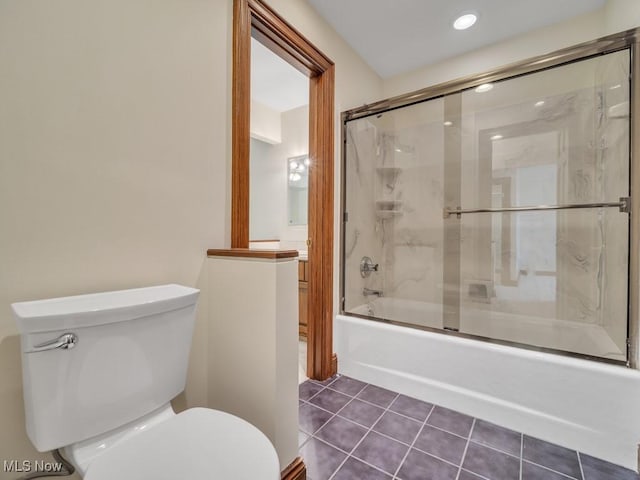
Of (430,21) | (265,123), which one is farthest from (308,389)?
(265,123)

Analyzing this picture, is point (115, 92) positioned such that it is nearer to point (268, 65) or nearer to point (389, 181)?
point (268, 65)

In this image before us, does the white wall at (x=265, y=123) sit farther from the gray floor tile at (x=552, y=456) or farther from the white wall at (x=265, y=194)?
the gray floor tile at (x=552, y=456)

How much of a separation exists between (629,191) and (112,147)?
233 cm

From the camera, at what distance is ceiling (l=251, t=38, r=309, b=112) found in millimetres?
2354

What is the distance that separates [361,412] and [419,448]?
0.36 metres

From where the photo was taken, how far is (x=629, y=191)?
1.42 meters

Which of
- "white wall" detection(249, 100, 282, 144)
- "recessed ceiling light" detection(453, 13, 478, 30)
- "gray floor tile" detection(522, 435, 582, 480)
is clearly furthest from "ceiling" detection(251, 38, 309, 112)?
"gray floor tile" detection(522, 435, 582, 480)

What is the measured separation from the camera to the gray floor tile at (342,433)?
135 centimetres

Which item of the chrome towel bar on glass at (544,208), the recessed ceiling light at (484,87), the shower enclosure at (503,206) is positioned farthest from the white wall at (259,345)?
the recessed ceiling light at (484,87)

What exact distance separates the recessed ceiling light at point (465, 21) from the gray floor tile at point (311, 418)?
2702 millimetres

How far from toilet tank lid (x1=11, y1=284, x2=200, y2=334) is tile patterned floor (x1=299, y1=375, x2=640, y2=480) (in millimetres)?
961

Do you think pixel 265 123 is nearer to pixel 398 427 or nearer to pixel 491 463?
pixel 398 427

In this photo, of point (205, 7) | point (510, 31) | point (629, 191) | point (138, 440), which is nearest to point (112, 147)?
point (205, 7)

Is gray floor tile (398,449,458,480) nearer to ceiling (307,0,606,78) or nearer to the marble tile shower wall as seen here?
the marble tile shower wall
